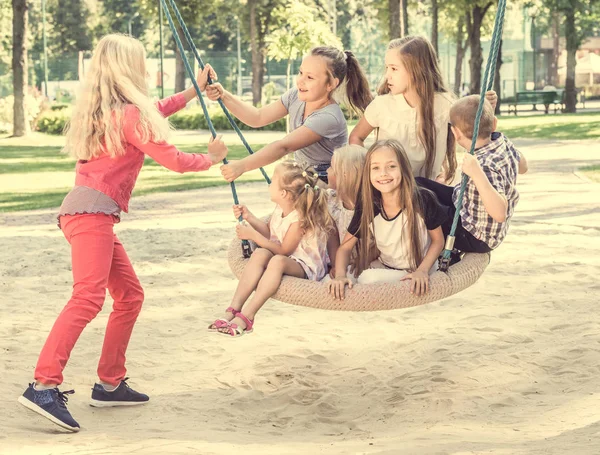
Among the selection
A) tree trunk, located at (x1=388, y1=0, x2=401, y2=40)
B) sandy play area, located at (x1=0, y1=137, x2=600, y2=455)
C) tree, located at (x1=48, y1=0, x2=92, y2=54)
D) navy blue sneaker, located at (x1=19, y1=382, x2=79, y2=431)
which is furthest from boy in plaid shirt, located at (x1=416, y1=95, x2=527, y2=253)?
tree, located at (x1=48, y1=0, x2=92, y2=54)

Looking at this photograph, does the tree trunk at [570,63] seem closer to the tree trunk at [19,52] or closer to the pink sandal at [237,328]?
the tree trunk at [19,52]

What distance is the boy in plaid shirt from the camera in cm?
445

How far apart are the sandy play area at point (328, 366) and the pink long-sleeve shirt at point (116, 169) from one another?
100 centimetres

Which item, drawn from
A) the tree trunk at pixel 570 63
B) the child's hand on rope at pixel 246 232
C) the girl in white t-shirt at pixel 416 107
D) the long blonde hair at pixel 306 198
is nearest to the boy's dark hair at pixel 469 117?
the girl in white t-shirt at pixel 416 107

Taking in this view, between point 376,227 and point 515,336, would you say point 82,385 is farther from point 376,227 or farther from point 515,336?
point 515,336

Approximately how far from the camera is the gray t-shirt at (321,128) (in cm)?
474

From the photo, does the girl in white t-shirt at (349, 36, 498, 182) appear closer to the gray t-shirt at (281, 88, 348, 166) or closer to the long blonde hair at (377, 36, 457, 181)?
the long blonde hair at (377, 36, 457, 181)

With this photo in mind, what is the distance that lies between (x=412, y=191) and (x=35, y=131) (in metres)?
27.0

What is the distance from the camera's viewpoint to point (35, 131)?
29797 millimetres

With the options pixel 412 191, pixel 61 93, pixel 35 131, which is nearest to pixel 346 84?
pixel 412 191

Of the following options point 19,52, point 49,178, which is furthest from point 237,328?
point 19,52

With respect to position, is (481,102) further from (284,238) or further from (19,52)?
(19,52)

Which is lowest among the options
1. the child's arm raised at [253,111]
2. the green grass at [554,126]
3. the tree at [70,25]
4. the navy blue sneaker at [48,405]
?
the navy blue sneaker at [48,405]

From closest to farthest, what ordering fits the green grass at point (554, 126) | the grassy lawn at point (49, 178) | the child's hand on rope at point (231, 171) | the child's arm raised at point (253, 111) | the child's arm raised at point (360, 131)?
the child's hand on rope at point (231, 171)
the child's arm raised at point (360, 131)
the child's arm raised at point (253, 111)
the grassy lawn at point (49, 178)
the green grass at point (554, 126)
